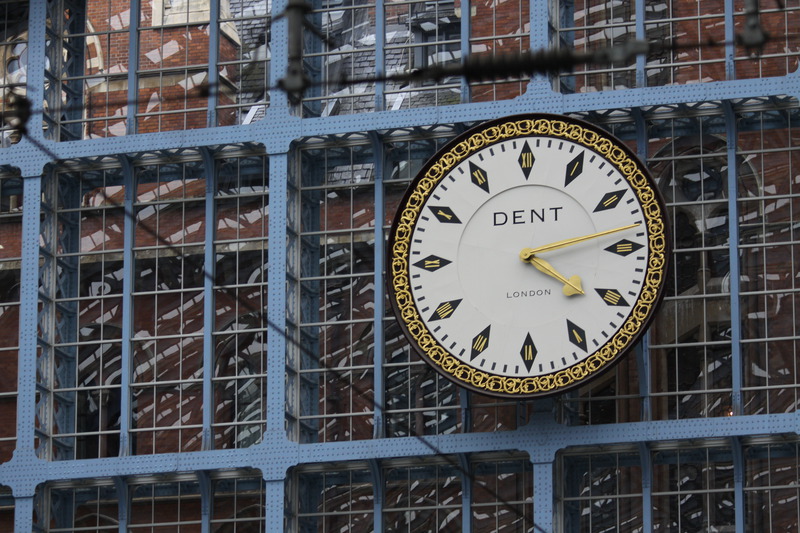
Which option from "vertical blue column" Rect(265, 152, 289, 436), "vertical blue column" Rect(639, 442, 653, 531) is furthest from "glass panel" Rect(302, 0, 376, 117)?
"vertical blue column" Rect(639, 442, 653, 531)

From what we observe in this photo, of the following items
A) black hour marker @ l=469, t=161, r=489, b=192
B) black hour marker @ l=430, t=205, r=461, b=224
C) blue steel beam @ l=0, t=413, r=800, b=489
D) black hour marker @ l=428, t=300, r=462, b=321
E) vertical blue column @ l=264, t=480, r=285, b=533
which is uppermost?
black hour marker @ l=469, t=161, r=489, b=192

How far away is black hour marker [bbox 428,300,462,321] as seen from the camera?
2223cm

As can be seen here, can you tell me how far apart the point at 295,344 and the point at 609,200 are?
366cm

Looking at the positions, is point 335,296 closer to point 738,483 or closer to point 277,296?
point 277,296

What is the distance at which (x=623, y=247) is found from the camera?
21906 mm

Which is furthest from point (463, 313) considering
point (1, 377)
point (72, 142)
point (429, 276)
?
point (1, 377)

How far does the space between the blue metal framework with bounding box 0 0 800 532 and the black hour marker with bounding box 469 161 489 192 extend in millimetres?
827

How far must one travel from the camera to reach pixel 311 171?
2405 centimetres

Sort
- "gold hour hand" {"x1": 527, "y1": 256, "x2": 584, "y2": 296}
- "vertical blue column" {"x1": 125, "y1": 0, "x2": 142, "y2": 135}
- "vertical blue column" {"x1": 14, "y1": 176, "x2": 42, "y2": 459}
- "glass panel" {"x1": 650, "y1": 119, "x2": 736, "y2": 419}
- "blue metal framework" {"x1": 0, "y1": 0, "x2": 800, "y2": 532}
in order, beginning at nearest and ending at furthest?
"gold hour hand" {"x1": 527, "y1": 256, "x2": 584, "y2": 296}, "blue metal framework" {"x1": 0, "y1": 0, "x2": 800, "y2": 532}, "glass panel" {"x1": 650, "y1": 119, "x2": 736, "y2": 419}, "vertical blue column" {"x1": 14, "y1": 176, "x2": 42, "y2": 459}, "vertical blue column" {"x1": 125, "y1": 0, "x2": 142, "y2": 135}

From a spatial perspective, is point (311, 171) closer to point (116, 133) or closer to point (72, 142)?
point (72, 142)

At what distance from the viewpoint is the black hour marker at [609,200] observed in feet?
72.2

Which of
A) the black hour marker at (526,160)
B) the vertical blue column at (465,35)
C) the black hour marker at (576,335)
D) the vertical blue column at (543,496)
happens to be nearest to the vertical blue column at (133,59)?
the vertical blue column at (465,35)

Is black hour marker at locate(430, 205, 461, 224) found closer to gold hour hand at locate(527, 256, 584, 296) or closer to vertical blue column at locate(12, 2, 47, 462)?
gold hour hand at locate(527, 256, 584, 296)

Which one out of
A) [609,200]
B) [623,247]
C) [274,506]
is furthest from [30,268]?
[623,247]
